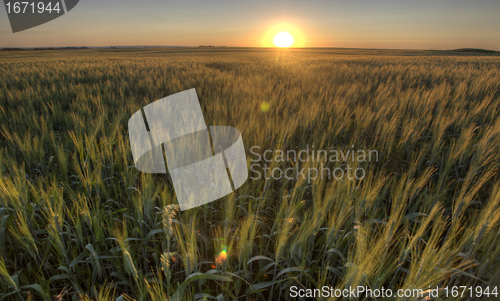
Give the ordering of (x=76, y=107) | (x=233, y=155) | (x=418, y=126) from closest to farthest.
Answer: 1. (x=233, y=155)
2. (x=418, y=126)
3. (x=76, y=107)

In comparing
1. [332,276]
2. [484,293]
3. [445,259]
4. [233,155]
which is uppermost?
[233,155]

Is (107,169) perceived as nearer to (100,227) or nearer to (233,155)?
(100,227)

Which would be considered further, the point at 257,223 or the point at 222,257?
the point at 257,223

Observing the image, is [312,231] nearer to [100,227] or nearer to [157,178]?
[100,227]

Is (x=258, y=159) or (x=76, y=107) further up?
(x=76, y=107)

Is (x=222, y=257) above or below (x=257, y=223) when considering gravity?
above

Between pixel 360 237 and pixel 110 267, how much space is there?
3.96ft

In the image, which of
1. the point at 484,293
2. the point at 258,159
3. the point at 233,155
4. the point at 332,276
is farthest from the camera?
the point at 258,159

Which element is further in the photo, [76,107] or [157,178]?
[76,107]

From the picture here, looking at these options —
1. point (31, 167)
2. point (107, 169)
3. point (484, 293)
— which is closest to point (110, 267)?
point (107, 169)

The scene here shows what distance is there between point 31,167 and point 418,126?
3.69 m

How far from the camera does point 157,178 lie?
1811 mm

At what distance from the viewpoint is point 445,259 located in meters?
0.90

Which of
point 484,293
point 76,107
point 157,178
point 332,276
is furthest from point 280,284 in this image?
point 76,107
